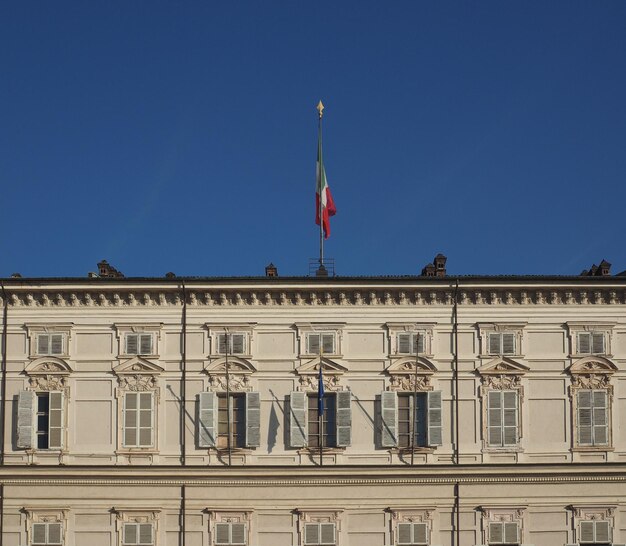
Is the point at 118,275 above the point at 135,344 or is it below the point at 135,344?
above

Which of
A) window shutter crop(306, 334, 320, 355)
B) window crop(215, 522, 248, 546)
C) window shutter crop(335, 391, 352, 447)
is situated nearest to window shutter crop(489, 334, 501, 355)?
window shutter crop(335, 391, 352, 447)

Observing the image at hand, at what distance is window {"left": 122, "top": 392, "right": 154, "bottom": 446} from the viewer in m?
34.1

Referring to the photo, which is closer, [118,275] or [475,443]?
[475,443]

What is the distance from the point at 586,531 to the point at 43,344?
20857 millimetres

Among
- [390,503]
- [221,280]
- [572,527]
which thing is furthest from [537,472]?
[221,280]

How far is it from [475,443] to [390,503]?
378cm

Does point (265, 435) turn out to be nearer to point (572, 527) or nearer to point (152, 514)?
point (152, 514)

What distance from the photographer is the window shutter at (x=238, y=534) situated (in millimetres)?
33438

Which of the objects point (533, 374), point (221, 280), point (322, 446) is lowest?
point (322, 446)

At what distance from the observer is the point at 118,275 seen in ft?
120

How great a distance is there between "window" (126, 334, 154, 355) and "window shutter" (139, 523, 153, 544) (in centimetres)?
615

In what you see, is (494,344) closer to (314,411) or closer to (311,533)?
(314,411)

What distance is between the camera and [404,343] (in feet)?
114

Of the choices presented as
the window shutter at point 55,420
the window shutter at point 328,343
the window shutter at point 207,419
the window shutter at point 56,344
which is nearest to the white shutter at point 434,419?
the window shutter at point 328,343
